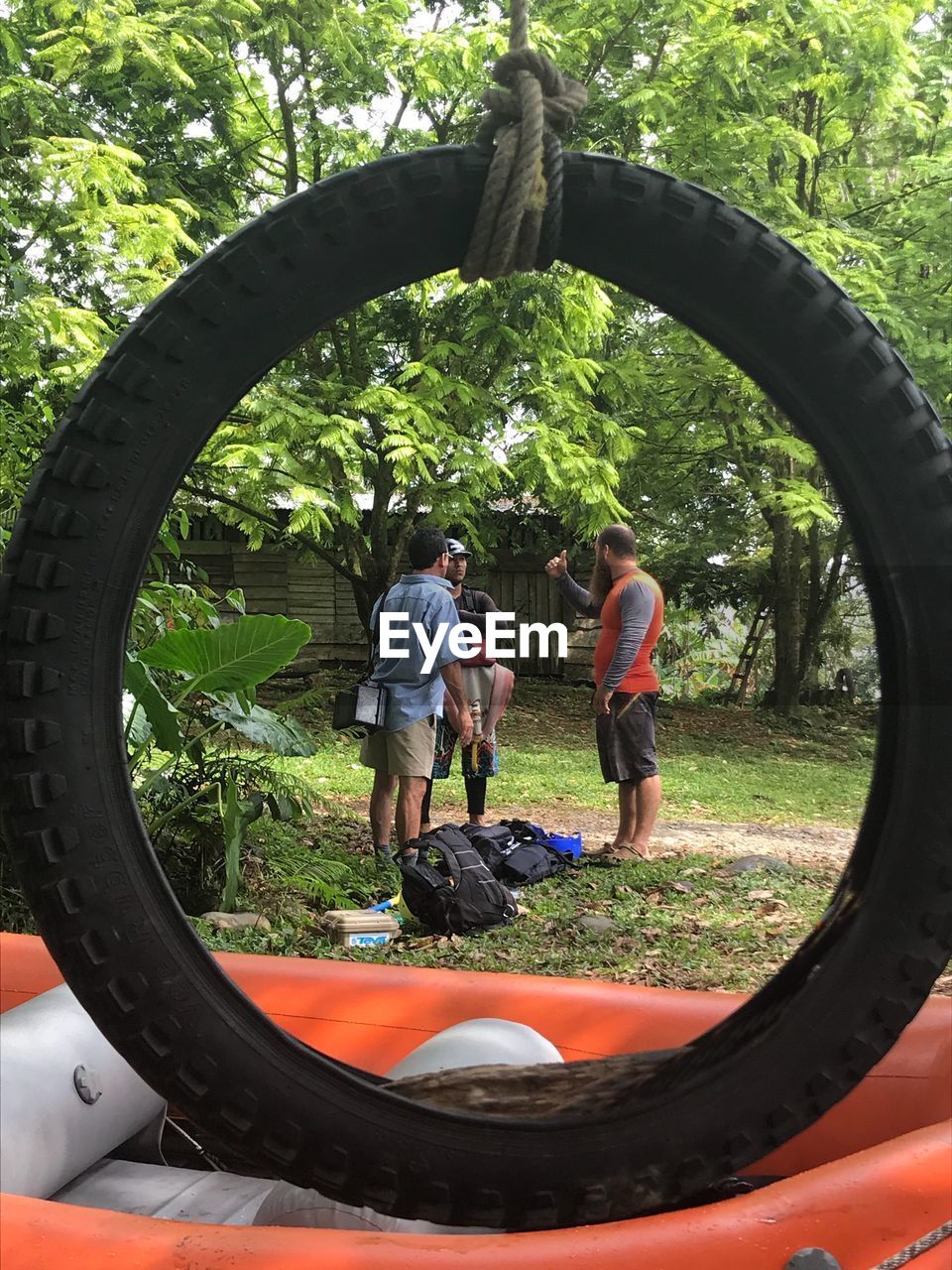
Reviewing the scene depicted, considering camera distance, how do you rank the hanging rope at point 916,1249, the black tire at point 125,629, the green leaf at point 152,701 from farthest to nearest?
1. the green leaf at point 152,701
2. the black tire at point 125,629
3. the hanging rope at point 916,1249

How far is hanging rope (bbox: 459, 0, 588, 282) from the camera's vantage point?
2.99ft

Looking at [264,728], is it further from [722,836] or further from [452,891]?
[722,836]

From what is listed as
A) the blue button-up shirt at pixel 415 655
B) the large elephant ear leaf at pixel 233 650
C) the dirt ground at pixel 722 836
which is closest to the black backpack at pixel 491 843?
the blue button-up shirt at pixel 415 655

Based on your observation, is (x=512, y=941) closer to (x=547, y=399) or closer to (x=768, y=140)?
(x=547, y=399)

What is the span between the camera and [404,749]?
Answer: 395 centimetres

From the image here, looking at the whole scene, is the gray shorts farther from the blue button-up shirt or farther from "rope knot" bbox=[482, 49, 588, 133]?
"rope knot" bbox=[482, 49, 588, 133]

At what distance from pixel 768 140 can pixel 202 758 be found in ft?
18.4

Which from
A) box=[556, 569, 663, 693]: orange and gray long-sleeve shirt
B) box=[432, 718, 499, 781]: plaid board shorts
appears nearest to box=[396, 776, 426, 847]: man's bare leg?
box=[432, 718, 499, 781]: plaid board shorts

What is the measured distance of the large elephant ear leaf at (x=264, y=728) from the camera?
3.38 m

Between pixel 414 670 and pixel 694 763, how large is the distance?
483 centimetres

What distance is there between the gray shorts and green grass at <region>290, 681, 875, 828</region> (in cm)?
177

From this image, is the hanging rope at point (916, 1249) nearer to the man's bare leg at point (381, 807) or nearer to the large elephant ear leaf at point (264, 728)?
the large elephant ear leaf at point (264, 728)

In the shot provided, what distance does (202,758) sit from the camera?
3500 millimetres

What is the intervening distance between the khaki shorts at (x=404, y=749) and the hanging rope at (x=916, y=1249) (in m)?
3.18
